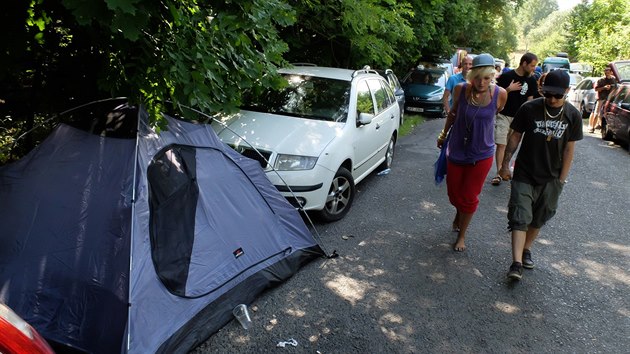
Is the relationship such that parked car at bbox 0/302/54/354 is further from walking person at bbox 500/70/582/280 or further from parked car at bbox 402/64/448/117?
parked car at bbox 402/64/448/117

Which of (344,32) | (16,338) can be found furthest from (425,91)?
(16,338)

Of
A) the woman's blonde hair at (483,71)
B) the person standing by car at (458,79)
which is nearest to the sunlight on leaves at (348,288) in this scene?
the woman's blonde hair at (483,71)

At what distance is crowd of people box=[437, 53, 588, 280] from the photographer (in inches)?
166

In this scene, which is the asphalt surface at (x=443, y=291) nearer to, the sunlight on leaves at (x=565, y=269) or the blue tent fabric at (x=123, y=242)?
the sunlight on leaves at (x=565, y=269)

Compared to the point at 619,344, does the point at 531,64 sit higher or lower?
higher

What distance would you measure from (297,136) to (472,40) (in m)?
28.4

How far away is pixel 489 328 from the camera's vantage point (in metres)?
3.77

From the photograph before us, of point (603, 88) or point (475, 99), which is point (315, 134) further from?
point (603, 88)

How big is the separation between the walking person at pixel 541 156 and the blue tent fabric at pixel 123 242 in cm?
244

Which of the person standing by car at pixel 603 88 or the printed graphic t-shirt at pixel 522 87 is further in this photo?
the person standing by car at pixel 603 88

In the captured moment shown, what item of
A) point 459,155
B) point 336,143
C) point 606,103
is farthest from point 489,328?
point 606,103

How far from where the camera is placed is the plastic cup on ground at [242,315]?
369 centimetres

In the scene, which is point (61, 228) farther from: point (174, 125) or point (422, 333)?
point (422, 333)

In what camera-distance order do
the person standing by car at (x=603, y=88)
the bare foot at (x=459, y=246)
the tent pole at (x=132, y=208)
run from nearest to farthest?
the tent pole at (x=132, y=208) < the bare foot at (x=459, y=246) < the person standing by car at (x=603, y=88)
